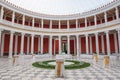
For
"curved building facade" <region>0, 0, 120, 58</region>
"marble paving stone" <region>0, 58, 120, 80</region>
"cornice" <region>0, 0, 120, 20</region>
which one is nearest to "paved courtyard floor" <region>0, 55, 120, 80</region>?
"marble paving stone" <region>0, 58, 120, 80</region>

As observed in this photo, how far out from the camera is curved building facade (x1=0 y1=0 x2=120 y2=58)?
19.2 meters

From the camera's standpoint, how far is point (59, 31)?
26.2 metres

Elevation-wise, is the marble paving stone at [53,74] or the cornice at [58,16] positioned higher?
the cornice at [58,16]

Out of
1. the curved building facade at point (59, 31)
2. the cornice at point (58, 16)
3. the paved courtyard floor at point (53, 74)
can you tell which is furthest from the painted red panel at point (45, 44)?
the paved courtyard floor at point (53, 74)

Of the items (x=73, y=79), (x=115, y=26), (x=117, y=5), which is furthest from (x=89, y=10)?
(x=73, y=79)

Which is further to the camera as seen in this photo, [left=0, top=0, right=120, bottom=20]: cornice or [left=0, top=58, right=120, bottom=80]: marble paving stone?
[left=0, top=0, right=120, bottom=20]: cornice

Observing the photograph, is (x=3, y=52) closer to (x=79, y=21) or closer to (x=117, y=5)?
(x=79, y=21)

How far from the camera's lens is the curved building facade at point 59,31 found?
1920 cm

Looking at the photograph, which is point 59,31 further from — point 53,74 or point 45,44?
point 53,74

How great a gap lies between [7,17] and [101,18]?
23397mm

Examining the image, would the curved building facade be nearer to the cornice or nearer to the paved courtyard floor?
the cornice

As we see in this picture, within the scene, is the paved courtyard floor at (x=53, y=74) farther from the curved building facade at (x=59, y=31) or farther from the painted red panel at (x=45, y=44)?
the painted red panel at (x=45, y=44)

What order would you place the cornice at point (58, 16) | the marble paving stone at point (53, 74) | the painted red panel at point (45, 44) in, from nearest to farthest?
the marble paving stone at point (53, 74)
the cornice at point (58, 16)
the painted red panel at point (45, 44)

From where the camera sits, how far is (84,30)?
78.4 feet
